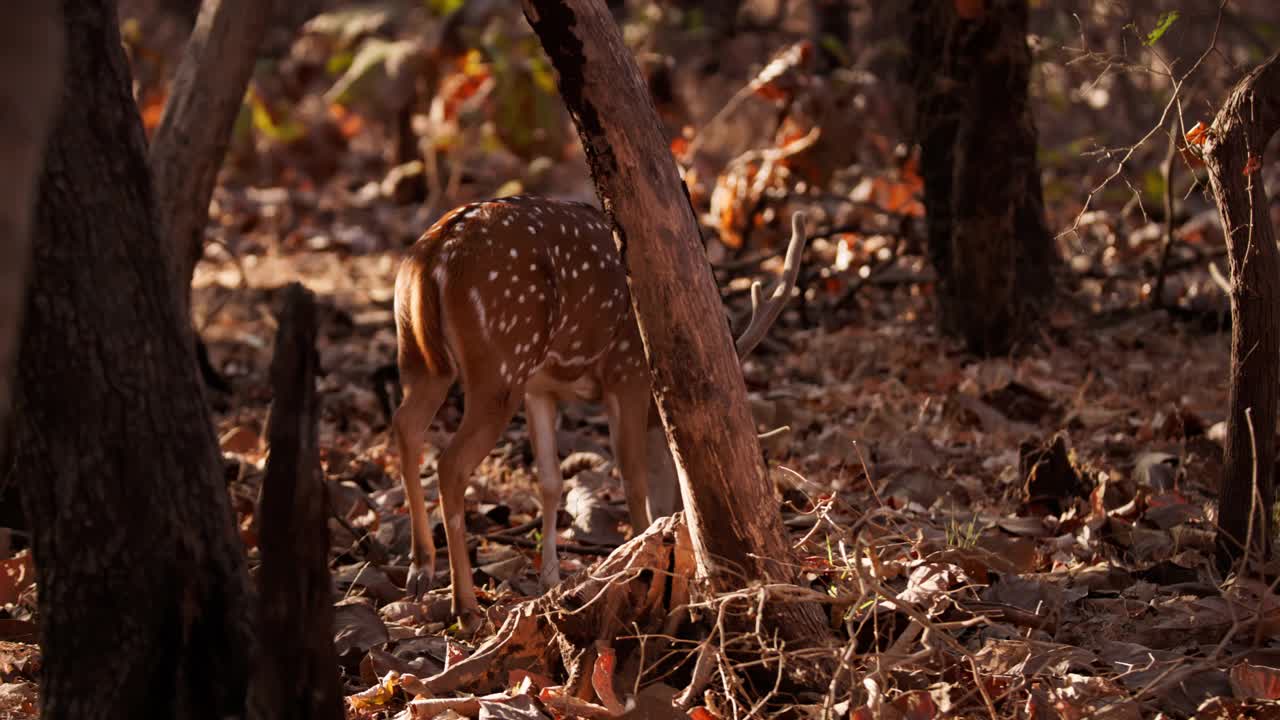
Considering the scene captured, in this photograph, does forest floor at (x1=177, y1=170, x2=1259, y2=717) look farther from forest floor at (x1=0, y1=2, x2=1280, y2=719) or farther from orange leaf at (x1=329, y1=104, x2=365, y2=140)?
orange leaf at (x1=329, y1=104, x2=365, y2=140)

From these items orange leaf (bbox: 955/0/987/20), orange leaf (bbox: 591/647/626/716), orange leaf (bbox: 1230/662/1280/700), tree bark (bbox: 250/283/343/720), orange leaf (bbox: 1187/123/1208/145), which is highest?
orange leaf (bbox: 955/0/987/20)

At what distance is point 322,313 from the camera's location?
1141cm

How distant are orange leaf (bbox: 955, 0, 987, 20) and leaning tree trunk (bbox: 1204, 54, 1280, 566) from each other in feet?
14.0

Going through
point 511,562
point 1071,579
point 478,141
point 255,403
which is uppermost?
point 478,141

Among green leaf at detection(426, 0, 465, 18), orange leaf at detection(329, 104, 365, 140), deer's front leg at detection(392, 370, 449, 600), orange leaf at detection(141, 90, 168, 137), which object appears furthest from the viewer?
orange leaf at detection(329, 104, 365, 140)

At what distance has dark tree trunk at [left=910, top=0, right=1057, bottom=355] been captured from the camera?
8.76 metres

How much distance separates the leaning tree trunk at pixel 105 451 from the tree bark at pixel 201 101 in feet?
12.7

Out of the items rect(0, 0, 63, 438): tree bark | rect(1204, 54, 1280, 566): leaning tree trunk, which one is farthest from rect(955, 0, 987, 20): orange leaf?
rect(0, 0, 63, 438): tree bark

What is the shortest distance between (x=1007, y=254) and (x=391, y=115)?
9.26 metres

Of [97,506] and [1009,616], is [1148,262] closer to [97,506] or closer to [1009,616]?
[1009,616]

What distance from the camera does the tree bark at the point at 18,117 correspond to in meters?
1.95

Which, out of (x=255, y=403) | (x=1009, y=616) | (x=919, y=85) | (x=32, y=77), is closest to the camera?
(x=32, y=77)

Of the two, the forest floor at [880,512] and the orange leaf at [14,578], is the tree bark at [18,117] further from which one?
the orange leaf at [14,578]

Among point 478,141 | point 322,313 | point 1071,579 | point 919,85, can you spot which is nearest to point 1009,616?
point 1071,579
